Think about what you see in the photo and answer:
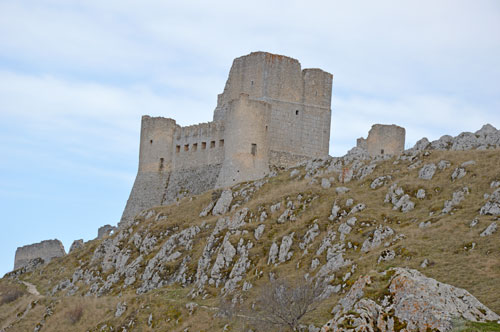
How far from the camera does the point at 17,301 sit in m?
47.8

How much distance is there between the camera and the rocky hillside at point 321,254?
1997 centimetres

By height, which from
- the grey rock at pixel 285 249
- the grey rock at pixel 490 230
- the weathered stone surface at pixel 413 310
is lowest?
the weathered stone surface at pixel 413 310

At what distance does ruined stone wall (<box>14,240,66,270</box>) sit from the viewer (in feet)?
214

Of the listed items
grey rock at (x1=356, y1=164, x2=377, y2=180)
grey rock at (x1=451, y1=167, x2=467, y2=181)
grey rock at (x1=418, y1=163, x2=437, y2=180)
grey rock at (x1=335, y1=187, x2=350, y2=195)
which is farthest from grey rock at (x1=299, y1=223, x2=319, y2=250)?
grey rock at (x1=451, y1=167, x2=467, y2=181)

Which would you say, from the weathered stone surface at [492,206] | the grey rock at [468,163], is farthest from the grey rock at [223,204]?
the weathered stone surface at [492,206]

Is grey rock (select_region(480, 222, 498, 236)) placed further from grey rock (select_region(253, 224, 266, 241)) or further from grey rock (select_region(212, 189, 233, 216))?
grey rock (select_region(212, 189, 233, 216))

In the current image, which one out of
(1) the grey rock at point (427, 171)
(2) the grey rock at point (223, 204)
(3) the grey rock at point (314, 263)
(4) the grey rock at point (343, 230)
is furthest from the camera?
(2) the grey rock at point (223, 204)

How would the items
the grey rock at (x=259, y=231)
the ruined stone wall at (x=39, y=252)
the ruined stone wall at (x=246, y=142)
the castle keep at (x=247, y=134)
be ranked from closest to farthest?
the grey rock at (x=259, y=231) < the ruined stone wall at (x=246, y=142) < the castle keep at (x=247, y=134) < the ruined stone wall at (x=39, y=252)

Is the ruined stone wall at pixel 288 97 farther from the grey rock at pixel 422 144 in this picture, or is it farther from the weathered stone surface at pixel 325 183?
the weathered stone surface at pixel 325 183

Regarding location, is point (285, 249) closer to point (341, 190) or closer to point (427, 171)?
point (341, 190)

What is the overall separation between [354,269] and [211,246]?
11846mm

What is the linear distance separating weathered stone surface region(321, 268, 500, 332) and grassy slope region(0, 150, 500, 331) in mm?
2944

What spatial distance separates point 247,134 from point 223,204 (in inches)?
322

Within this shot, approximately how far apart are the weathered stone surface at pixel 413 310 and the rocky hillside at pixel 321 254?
0.04 metres
